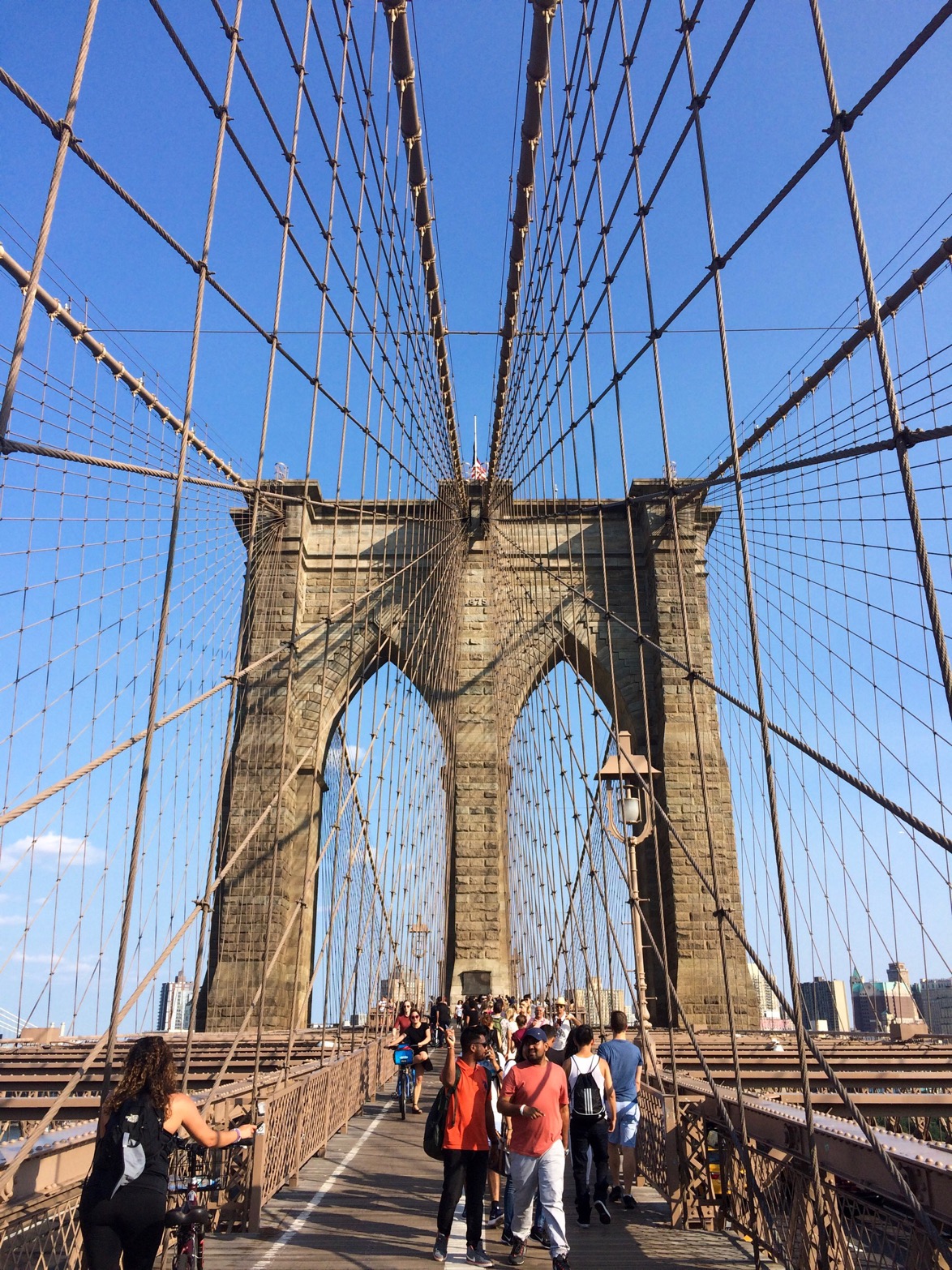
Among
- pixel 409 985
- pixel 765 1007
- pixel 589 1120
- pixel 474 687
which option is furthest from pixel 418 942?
pixel 765 1007

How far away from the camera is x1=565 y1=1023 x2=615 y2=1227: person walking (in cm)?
480

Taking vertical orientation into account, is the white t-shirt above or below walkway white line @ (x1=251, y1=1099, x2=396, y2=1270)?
above

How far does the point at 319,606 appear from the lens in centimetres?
1973

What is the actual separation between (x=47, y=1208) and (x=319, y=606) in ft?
56.1

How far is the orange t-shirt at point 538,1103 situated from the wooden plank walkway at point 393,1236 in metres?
0.44

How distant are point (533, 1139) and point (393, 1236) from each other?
93 centimetres

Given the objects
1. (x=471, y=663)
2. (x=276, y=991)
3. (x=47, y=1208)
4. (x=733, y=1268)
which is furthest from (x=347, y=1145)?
(x=471, y=663)

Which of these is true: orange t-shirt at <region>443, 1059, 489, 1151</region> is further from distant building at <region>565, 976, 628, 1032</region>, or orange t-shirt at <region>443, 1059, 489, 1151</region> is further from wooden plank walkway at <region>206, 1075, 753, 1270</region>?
distant building at <region>565, 976, 628, 1032</region>

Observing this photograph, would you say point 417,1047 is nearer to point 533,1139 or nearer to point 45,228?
point 533,1139

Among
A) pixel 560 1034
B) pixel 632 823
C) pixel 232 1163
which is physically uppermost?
pixel 632 823

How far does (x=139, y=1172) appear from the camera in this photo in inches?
99.3

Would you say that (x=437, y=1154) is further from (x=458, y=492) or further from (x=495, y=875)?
(x=458, y=492)

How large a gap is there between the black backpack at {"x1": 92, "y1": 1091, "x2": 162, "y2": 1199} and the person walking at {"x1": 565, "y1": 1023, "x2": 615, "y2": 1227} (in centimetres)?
269

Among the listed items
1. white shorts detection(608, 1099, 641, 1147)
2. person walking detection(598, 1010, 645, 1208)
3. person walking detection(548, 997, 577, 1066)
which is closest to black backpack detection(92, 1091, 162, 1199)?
person walking detection(548, 997, 577, 1066)
